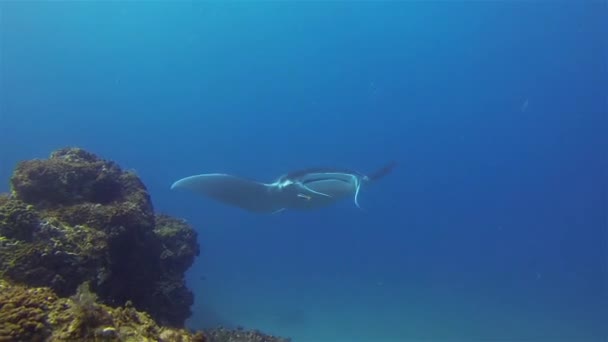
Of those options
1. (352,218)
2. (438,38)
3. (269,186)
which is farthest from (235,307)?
(352,218)

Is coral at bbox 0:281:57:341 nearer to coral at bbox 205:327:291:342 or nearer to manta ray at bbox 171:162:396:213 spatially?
coral at bbox 205:327:291:342

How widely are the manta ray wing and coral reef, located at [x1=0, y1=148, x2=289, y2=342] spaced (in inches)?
74.1

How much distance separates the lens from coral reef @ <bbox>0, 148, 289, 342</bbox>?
2930 millimetres

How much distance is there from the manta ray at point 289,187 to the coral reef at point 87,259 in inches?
83.1

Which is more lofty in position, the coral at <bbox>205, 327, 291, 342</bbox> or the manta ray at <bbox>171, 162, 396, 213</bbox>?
the manta ray at <bbox>171, 162, 396, 213</bbox>

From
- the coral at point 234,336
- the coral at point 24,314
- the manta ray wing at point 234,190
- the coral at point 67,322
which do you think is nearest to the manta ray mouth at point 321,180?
the manta ray wing at point 234,190

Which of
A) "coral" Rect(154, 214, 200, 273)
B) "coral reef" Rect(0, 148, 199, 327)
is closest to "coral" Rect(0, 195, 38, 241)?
"coral reef" Rect(0, 148, 199, 327)

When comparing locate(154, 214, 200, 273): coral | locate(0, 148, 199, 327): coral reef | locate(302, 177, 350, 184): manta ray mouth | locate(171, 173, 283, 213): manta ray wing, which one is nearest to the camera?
locate(0, 148, 199, 327): coral reef

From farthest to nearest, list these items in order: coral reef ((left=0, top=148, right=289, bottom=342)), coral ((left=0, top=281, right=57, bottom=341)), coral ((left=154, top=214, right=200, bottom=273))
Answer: coral ((left=154, top=214, right=200, bottom=273)) → coral reef ((left=0, top=148, right=289, bottom=342)) → coral ((left=0, top=281, right=57, bottom=341))

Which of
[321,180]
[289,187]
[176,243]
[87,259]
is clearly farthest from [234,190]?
[87,259]

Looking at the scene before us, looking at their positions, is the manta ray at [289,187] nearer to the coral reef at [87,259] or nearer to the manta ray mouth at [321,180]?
the manta ray mouth at [321,180]

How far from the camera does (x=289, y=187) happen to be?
11266 millimetres

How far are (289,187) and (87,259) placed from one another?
6306 millimetres

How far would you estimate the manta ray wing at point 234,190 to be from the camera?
1078 centimetres
